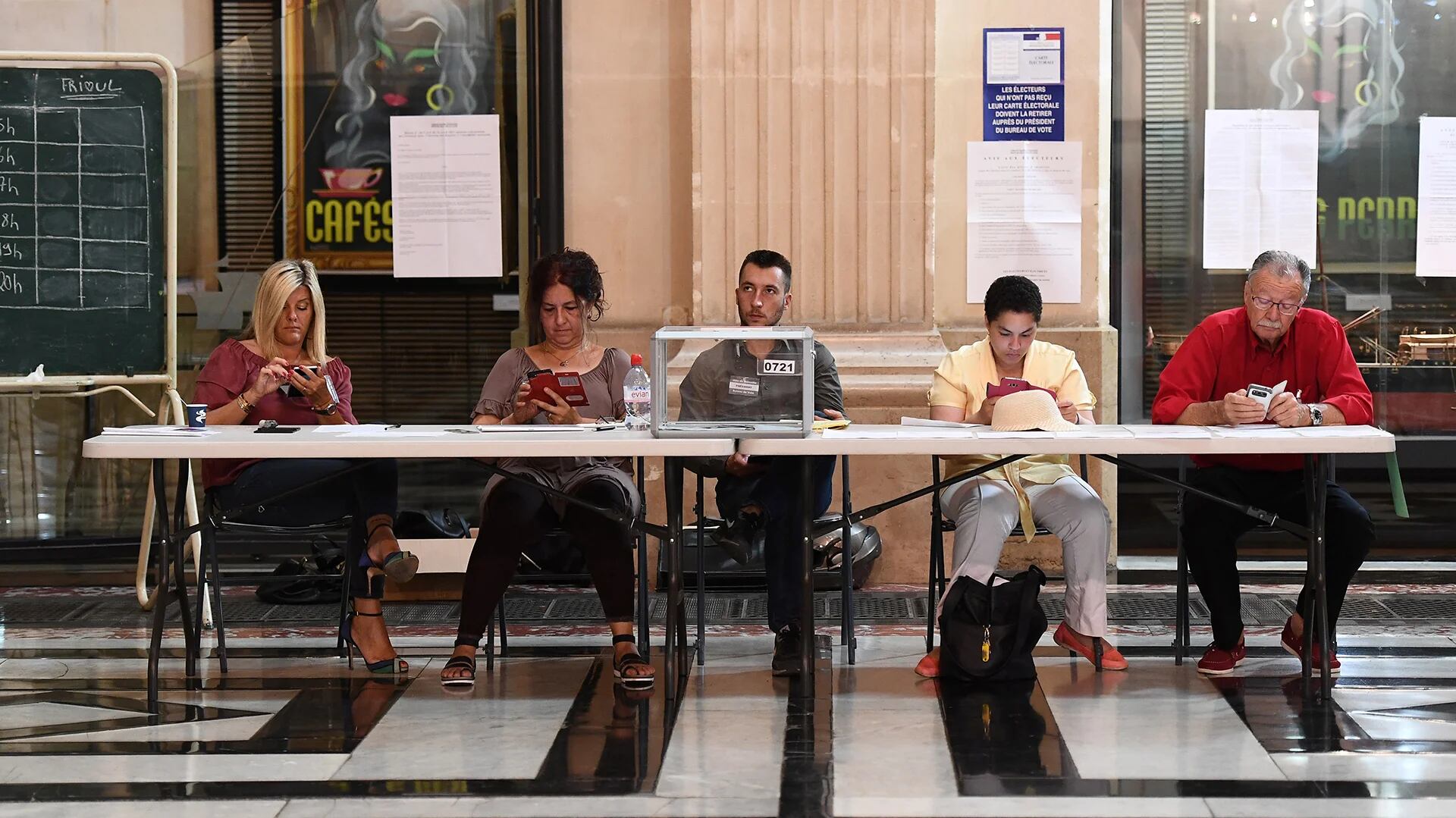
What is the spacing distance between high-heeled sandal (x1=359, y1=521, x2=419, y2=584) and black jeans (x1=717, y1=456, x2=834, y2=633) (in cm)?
90

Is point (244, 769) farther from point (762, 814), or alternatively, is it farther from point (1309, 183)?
point (1309, 183)

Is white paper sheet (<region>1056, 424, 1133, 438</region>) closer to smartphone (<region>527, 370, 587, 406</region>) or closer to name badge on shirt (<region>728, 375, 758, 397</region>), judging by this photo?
name badge on shirt (<region>728, 375, 758, 397</region>)

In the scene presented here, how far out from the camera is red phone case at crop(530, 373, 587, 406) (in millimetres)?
4293

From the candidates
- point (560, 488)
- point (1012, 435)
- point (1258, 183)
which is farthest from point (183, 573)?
point (1258, 183)

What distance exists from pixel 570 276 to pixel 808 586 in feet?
3.62

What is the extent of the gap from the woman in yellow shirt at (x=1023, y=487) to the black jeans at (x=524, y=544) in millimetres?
882

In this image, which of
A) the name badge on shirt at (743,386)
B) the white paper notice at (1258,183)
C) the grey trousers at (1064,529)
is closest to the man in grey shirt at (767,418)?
the name badge on shirt at (743,386)

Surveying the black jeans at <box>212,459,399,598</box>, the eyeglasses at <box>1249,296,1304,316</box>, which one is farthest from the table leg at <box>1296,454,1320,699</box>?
the black jeans at <box>212,459,399,598</box>

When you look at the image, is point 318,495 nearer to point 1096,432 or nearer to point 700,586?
point 700,586

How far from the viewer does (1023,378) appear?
4.46 metres

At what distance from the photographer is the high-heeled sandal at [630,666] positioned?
4.17m

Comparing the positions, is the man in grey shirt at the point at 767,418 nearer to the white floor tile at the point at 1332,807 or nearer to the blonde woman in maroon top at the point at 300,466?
the blonde woman in maroon top at the point at 300,466

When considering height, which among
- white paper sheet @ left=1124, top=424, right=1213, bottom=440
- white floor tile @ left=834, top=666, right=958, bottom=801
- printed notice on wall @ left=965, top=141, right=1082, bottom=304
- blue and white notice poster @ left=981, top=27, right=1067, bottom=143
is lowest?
white floor tile @ left=834, top=666, right=958, bottom=801

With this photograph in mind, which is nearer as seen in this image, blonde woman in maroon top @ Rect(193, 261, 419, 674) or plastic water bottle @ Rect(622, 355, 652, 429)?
plastic water bottle @ Rect(622, 355, 652, 429)
